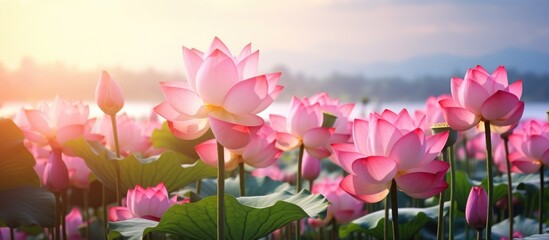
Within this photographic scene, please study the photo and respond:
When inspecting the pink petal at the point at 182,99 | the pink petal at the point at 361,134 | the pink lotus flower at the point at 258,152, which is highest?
the pink petal at the point at 182,99

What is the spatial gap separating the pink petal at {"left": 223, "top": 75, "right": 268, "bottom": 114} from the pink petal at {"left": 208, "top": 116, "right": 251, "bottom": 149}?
37mm

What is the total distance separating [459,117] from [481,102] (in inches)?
1.8

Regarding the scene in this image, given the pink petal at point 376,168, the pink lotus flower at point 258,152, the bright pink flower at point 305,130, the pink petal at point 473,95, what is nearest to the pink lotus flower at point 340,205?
the bright pink flower at point 305,130

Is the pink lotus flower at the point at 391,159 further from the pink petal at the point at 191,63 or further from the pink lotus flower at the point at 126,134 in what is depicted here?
the pink lotus flower at the point at 126,134

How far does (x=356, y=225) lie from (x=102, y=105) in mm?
600

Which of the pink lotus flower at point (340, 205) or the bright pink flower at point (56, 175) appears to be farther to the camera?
the pink lotus flower at point (340, 205)

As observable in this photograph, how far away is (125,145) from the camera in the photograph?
169cm

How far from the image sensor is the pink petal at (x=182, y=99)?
0.94 metres

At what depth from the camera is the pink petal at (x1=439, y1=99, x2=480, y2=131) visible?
3.63ft

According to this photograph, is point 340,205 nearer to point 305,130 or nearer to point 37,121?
point 305,130

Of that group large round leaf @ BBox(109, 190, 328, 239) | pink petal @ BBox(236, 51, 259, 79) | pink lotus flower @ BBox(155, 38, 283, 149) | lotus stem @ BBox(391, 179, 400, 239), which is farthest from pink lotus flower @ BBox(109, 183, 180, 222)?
lotus stem @ BBox(391, 179, 400, 239)

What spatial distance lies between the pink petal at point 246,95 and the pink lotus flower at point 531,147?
0.77 m

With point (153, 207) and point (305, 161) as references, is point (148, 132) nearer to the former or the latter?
point (305, 161)

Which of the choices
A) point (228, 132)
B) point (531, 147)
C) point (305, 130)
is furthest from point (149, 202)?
point (531, 147)
